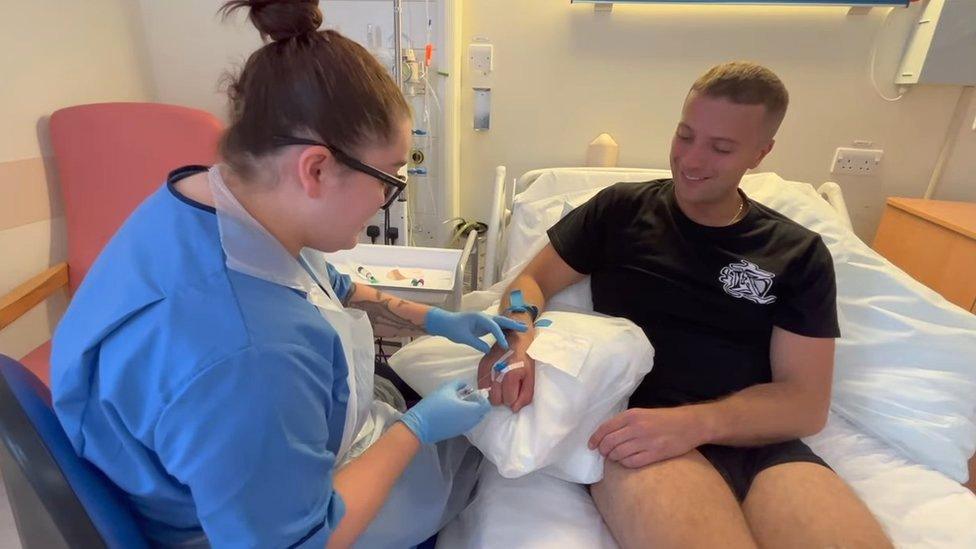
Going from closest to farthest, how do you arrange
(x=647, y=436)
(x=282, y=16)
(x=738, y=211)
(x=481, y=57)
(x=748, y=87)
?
(x=282, y=16), (x=647, y=436), (x=748, y=87), (x=738, y=211), (x=481, y=57)

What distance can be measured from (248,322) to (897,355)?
1467 millimetres

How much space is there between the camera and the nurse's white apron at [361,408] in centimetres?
66

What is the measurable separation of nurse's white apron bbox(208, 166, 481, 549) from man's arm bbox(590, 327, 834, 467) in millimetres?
316

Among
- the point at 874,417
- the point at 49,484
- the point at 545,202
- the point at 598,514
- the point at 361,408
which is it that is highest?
the point at 545,202

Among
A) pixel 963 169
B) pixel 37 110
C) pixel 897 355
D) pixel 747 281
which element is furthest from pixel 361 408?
pixel 963 169

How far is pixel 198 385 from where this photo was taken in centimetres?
57

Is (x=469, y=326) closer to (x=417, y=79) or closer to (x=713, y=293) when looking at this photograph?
(x=713, y=293)

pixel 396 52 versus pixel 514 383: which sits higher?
pixel 396 52

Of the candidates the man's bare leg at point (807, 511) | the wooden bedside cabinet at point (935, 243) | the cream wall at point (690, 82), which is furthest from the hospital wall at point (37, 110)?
the wooden bedside cabinet at point (935, 243)

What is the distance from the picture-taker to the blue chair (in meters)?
0.58

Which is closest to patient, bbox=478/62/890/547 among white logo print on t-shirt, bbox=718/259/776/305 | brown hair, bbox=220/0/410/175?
white logo print on t-shirt, bbox=718/259/776/305

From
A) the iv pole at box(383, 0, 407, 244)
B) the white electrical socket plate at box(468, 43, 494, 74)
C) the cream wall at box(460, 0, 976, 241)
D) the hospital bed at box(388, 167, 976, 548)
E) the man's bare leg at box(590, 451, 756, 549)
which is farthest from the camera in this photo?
the white electrical socket plate at box(468, 43, 494, 74)

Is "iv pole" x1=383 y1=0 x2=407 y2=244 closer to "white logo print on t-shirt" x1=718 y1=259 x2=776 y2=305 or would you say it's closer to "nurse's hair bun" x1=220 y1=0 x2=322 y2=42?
"nurse's hair bun" x1=220 y1=0 x2=322 y2=42

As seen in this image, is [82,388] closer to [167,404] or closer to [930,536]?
[167,404]
